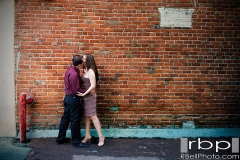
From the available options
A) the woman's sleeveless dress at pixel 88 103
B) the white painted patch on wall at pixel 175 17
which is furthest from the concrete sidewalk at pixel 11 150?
the white painted patch on wall at pixel 175 17

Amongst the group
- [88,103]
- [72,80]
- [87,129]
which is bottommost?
[87,129]

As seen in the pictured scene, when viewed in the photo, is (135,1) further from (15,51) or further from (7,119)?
(7,119)

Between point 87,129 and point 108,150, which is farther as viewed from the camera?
point 87,129

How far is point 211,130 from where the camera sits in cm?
500

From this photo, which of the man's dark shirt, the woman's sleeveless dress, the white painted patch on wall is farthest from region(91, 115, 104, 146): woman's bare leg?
the white painted patch on wall

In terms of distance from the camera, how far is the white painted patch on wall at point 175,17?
4.84 metres

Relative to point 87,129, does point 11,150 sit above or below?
below

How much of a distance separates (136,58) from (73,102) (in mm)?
1814

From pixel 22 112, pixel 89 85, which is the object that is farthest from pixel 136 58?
pixel 22 112

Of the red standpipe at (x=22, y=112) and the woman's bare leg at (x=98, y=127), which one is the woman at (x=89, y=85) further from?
the red standpipe at (x=22, y=112)

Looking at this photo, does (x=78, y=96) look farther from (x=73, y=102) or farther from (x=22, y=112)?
(x=22, y=112)

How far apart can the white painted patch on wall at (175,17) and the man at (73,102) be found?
7.31 feet

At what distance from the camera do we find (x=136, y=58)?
4883 mm

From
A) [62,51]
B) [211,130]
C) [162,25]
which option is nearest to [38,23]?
[62,51]
